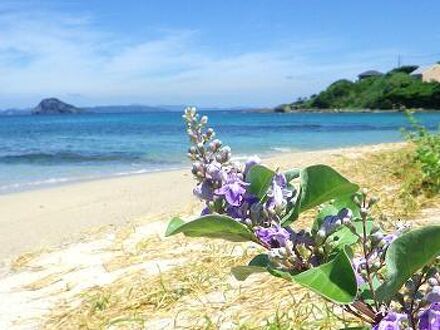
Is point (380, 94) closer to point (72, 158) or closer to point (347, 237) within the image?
point (72, 158)

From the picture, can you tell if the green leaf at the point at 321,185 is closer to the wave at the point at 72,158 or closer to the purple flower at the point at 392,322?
the purple flower at the point at 392,322

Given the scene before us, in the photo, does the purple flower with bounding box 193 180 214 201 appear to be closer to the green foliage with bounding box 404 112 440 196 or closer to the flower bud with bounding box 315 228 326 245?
the flower bud with bounding box 315 228 326 245

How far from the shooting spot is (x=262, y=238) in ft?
3.96

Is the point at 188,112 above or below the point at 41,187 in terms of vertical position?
above

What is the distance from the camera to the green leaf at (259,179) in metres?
1.25

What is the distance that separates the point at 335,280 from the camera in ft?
3.48

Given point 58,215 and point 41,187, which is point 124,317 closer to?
point 58,215

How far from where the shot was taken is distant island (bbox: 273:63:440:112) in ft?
255

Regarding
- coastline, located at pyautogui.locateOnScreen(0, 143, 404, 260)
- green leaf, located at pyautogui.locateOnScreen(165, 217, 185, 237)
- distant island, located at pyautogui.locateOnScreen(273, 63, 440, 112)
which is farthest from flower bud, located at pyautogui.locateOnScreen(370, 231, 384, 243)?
distant island, located at pyautogui.locateOnScreen(273, 63, 440, 112)

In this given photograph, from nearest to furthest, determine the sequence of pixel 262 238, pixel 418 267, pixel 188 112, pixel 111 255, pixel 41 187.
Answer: pixel 418 267 → pixel 262 238 → pixel 188 112 → pixel 111 255 → pixel 41 187

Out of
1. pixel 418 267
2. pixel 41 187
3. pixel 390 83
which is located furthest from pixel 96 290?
pixel 390 83

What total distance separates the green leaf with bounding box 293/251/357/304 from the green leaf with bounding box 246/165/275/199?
0.24 m

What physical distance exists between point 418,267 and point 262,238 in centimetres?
27

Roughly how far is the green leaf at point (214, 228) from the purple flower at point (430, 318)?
31 centimetres
